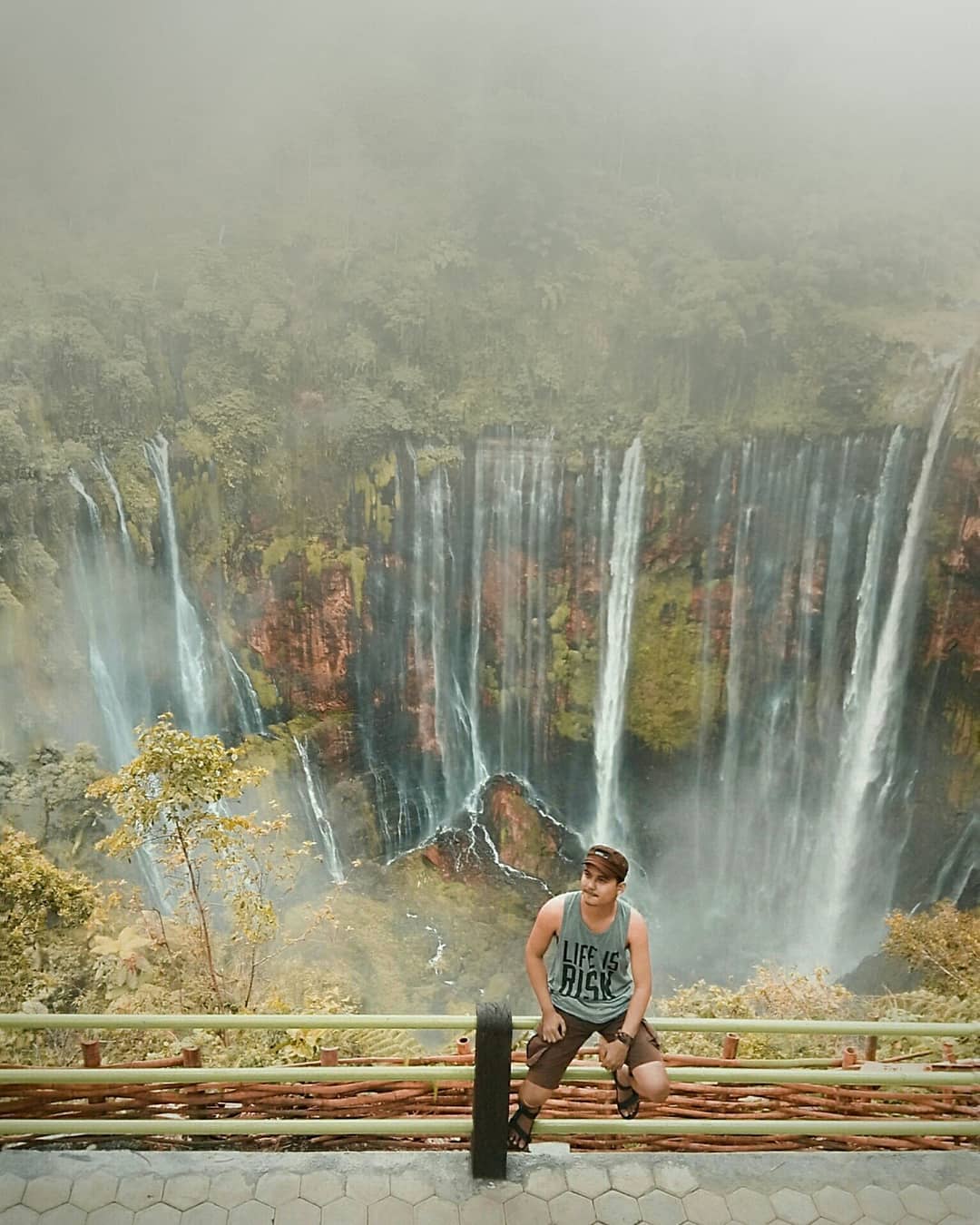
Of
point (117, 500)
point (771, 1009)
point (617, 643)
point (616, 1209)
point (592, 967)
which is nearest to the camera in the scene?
point (592, 967)

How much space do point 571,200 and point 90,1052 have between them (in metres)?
15.7

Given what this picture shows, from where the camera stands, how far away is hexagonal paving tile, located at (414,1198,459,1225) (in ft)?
9.04

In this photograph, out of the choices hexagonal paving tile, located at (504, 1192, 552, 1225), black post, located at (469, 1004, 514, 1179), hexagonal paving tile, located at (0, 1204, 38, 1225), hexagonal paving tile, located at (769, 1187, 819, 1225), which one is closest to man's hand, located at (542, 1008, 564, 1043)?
black post, located at (469, 1004, 514, 1179)

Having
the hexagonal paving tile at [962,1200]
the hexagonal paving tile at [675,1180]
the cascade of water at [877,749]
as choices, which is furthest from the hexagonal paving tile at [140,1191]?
the cascade of water at [877,749]

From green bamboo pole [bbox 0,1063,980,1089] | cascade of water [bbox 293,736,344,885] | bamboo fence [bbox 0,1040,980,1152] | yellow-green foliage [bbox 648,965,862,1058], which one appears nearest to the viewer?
green bamboo pole [bbox 0,1063,980,1089]

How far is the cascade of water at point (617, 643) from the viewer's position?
1384 cm

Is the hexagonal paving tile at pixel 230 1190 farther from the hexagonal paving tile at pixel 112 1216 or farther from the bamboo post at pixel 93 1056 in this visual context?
the bamboo post at pixel 93 1056

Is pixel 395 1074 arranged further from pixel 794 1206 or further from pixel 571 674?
pixel 571 674

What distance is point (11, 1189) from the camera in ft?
9.31

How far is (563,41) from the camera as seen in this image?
54.5 feet

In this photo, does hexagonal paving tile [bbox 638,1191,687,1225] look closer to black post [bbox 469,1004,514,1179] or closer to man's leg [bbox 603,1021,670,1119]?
man's leg [bbox 603,1021,670,1119]

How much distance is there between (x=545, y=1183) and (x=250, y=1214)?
95 centimetres

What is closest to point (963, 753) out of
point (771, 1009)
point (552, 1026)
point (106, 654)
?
point (771, 1009)

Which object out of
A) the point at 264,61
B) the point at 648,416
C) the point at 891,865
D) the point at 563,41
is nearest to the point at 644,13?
the point at 563,41
